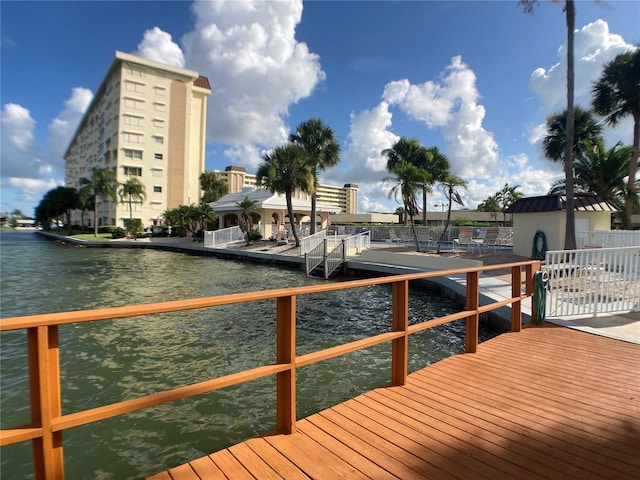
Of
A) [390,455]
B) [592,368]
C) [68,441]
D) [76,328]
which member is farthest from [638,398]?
[76,328]

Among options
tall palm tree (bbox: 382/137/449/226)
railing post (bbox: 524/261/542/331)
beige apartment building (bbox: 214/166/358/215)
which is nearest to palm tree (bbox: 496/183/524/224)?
tall palm tree (bbox: 382/137/449/226)

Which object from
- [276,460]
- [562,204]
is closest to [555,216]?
[562,204]

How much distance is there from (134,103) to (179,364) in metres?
52.3

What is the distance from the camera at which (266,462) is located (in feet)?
6.95

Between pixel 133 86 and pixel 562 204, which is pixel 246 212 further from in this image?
pixel 133 86

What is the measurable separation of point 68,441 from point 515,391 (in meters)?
4.56

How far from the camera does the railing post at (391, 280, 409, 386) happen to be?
10.3ft

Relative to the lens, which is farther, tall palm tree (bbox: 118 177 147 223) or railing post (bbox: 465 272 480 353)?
tall palm tree (bbox: 118 177 147 223)

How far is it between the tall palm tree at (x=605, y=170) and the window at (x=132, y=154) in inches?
1940

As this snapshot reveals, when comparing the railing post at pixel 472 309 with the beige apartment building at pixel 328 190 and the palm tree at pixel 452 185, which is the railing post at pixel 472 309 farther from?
the beige apartment building at pixel 328 190

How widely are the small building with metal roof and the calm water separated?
5.68 meters

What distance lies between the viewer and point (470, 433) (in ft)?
8.00

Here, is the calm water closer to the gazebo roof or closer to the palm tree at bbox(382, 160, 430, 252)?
the palm tree at bbox(382, 160, 430, 252)

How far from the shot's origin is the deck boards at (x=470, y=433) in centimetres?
205
